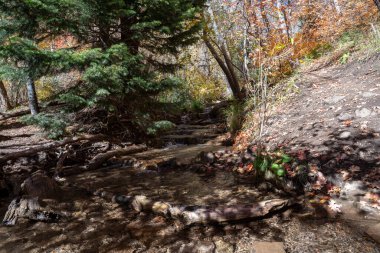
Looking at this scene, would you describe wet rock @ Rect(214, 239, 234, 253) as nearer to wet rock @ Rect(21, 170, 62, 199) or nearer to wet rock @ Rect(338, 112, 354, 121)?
wet rock @ Rect(21, 170, 62, 199)

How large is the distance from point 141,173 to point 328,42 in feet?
31.8

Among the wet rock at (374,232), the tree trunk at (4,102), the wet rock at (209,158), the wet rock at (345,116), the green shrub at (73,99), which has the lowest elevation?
the wet rock at (374,232)

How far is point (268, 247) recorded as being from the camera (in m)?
2.89

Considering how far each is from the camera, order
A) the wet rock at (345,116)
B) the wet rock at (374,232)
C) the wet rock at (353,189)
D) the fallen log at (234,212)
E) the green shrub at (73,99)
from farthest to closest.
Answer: the green shrub at (73,99)
the wet rock at (345,116)
the wet rock at (353,189)
the fallen log at (234,212)
the wet rock at (374,232)

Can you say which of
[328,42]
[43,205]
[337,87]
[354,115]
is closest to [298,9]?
[328,42]

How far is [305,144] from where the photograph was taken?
5.31m

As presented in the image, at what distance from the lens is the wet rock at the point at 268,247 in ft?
9.28

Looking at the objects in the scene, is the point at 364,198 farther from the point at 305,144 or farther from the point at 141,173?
the point at 141,173

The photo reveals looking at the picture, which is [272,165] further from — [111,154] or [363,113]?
[111,154]

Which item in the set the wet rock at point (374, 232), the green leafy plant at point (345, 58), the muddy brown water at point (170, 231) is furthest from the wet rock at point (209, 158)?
the green leafy plant at point (345, 58)

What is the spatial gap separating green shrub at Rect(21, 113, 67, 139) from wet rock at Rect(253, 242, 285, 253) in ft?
18.2

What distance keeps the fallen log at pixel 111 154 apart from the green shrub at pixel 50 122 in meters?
1.09

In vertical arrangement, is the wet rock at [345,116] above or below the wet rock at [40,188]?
above

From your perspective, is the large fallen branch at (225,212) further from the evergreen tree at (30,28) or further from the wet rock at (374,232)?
the evergreen tree at (30,28)
